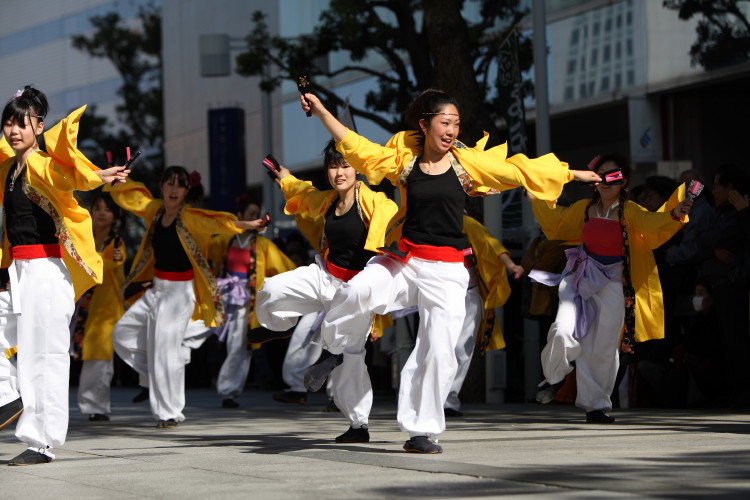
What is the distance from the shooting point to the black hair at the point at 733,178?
32.6 feet

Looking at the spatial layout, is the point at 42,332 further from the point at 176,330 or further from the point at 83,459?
the point at 176,330

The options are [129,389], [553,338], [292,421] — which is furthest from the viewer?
[129,389]

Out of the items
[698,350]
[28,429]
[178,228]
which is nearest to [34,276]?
[28,429]

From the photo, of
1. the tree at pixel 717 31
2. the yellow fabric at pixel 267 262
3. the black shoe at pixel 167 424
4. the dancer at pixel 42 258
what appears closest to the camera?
the dancer at pixel 42 258

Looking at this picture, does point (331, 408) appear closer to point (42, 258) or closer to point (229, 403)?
point (229, 403)

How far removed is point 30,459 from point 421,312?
2.21 metres

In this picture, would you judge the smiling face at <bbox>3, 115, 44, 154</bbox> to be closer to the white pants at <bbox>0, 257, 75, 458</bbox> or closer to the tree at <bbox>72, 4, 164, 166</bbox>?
the white pants at <bbox>0, 257, 75, 458</bbox>

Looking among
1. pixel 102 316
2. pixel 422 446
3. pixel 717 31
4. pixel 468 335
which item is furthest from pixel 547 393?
pixel 717 31

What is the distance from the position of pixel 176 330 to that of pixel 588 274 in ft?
10.5

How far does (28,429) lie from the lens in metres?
7.08

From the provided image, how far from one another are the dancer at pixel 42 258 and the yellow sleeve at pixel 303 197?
1.58m

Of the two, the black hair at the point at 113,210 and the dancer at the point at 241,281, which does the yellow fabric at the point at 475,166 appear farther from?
the dancer at the point at 241,281

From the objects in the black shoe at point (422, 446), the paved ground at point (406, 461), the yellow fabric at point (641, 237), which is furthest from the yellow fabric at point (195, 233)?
the black shoe at point (422, 446)

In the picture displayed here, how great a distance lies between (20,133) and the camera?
7.25 meters
